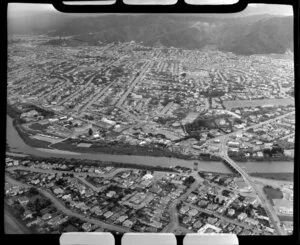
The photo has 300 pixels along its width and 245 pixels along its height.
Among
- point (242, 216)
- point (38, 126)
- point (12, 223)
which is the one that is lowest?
point (12, 223)

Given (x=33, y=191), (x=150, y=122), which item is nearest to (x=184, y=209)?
(x=150, y=122)

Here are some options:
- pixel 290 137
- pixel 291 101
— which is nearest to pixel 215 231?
pixel 290 137

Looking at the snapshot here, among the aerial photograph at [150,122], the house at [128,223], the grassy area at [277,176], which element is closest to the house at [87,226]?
the aerial photograph at [150,122]

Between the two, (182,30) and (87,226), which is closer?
(87,226)

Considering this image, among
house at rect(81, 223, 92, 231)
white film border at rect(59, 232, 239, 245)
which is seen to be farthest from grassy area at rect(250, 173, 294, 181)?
house at rect(81, 223, 92, 231)

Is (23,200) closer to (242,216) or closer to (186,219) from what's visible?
(186,219)

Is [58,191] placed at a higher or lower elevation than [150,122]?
lower

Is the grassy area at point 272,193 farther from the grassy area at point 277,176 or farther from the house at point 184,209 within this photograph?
the house at point 184,209
